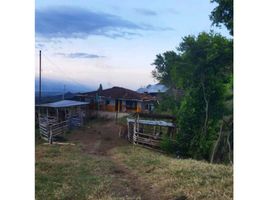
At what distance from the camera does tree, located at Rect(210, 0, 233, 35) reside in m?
2.32

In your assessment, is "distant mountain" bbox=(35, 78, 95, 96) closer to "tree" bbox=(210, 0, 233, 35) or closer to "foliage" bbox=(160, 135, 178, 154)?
"foliage" bbox=(160, 135, 178, 154)

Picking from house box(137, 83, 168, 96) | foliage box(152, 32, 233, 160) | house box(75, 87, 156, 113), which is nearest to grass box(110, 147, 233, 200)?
foliage box(152, 32, 233, 160)

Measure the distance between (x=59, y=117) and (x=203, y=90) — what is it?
979mm

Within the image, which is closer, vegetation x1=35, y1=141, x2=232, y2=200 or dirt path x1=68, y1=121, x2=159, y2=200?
vegetation x1=35, y1=141, x2=232, y2=200

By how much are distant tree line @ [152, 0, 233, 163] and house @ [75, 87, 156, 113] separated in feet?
0.33

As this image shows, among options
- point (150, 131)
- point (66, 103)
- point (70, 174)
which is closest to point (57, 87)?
point (66, 103)

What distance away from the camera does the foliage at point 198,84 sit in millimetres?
2303

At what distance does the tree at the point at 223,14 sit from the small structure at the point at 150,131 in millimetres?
687

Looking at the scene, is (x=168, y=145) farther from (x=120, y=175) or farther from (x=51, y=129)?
(x=51, y=129)

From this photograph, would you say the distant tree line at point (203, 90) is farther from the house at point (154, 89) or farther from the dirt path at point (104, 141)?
the dirt path at point (104, 141)

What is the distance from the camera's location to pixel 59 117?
97.4 inches
